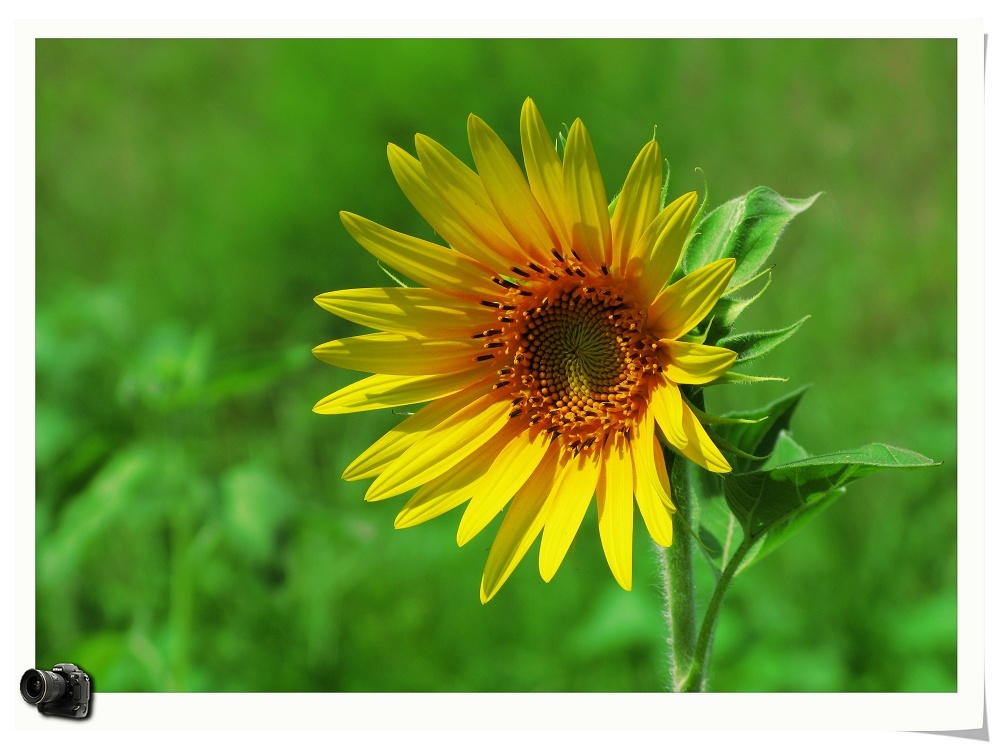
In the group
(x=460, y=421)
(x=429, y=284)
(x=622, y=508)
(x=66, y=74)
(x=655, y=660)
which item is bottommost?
(x=655, y=660)

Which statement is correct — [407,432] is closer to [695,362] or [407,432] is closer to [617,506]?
[617,506]

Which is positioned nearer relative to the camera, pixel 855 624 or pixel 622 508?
pixel 622 508

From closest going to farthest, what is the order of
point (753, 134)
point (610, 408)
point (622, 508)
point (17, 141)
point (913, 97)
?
point (622, 508) < point (610, 408) < point (17, 141) < point (913, 97) < point (753, 134)

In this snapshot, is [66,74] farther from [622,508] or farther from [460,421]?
[622,508]

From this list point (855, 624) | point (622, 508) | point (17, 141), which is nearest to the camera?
point (622, 508)

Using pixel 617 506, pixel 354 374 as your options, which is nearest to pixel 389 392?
pixel 617 506

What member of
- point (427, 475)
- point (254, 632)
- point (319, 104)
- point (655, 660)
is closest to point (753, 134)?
point (319, 104)
